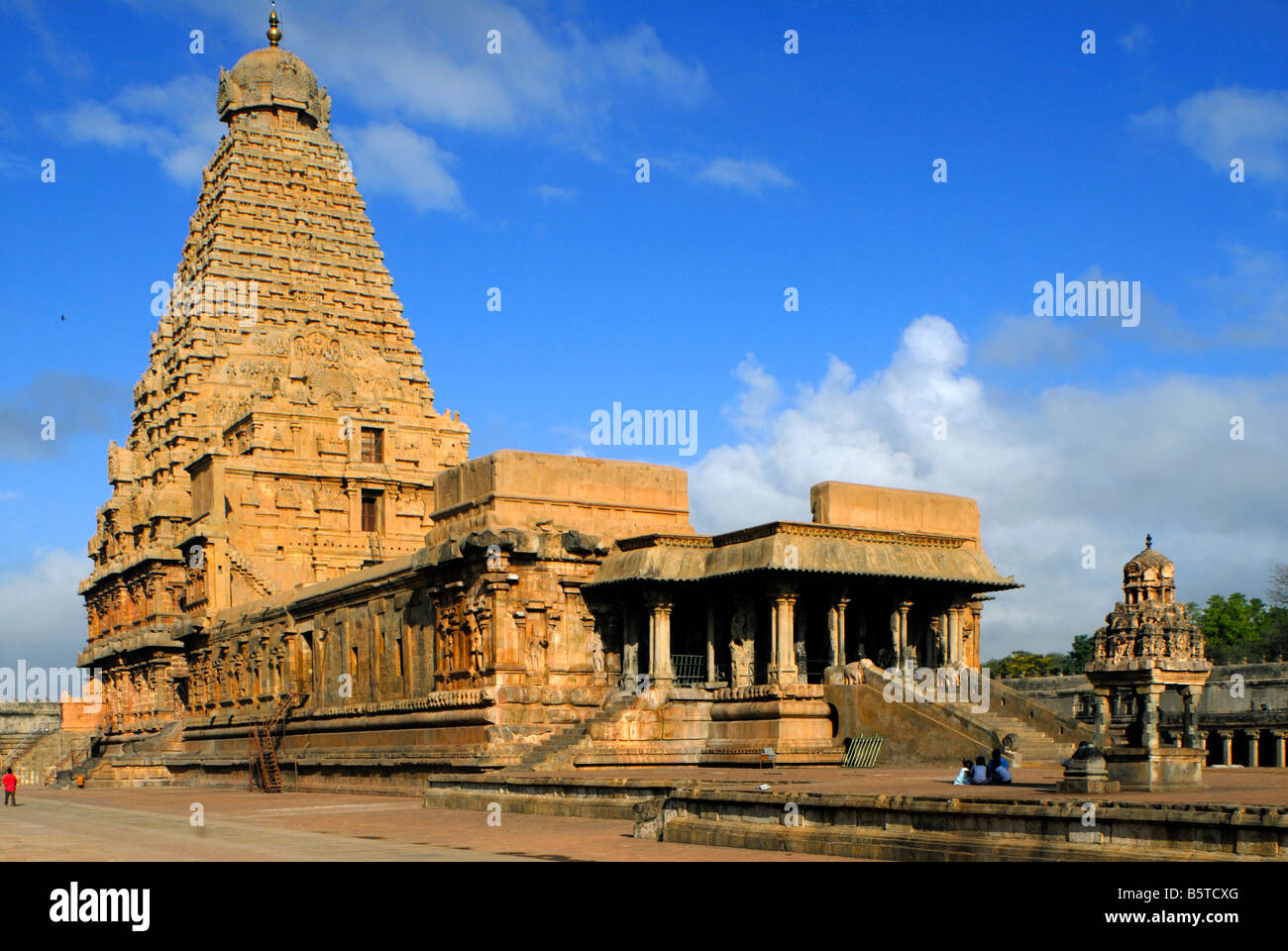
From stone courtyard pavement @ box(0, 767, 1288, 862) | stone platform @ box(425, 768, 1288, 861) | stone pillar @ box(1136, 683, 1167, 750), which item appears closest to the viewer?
stone platform @ box(425, 768, 1288, 861)

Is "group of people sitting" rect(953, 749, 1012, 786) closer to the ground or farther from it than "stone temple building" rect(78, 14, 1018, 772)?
closer to the ground

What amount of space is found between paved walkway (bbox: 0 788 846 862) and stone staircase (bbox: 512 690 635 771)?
2824 mm

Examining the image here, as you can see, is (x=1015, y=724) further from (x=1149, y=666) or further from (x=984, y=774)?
(x=1149, y=666)

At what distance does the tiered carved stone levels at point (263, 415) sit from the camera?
2662 inches

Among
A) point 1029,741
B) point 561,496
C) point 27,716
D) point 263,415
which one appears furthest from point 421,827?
point 27,716

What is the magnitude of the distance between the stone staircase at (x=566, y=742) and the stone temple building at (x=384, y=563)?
128 millimetres

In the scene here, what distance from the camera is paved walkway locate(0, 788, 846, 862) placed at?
20047 millimetres

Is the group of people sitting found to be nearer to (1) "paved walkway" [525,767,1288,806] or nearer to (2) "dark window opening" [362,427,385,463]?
(1) "paved walkway" [525,767,1288,806]

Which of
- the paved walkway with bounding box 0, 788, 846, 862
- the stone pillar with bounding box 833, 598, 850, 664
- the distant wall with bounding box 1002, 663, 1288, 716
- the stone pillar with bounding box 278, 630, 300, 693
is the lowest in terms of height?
the distant wall with bounding box 1002, 663, 1288, 716

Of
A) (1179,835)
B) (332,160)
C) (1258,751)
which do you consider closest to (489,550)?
(1179,835)

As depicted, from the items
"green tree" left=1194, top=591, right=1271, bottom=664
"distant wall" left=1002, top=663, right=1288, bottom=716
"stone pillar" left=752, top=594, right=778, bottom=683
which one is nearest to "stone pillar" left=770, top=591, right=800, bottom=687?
"stone pillar" left=752, top=594, right=778, bottom=683

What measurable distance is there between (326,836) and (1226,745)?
51021mm

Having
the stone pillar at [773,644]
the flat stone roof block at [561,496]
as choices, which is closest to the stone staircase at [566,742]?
the stone pillar at [773,644]

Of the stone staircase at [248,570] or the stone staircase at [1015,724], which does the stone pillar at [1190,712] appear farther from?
the stone staircase at [248,570]
